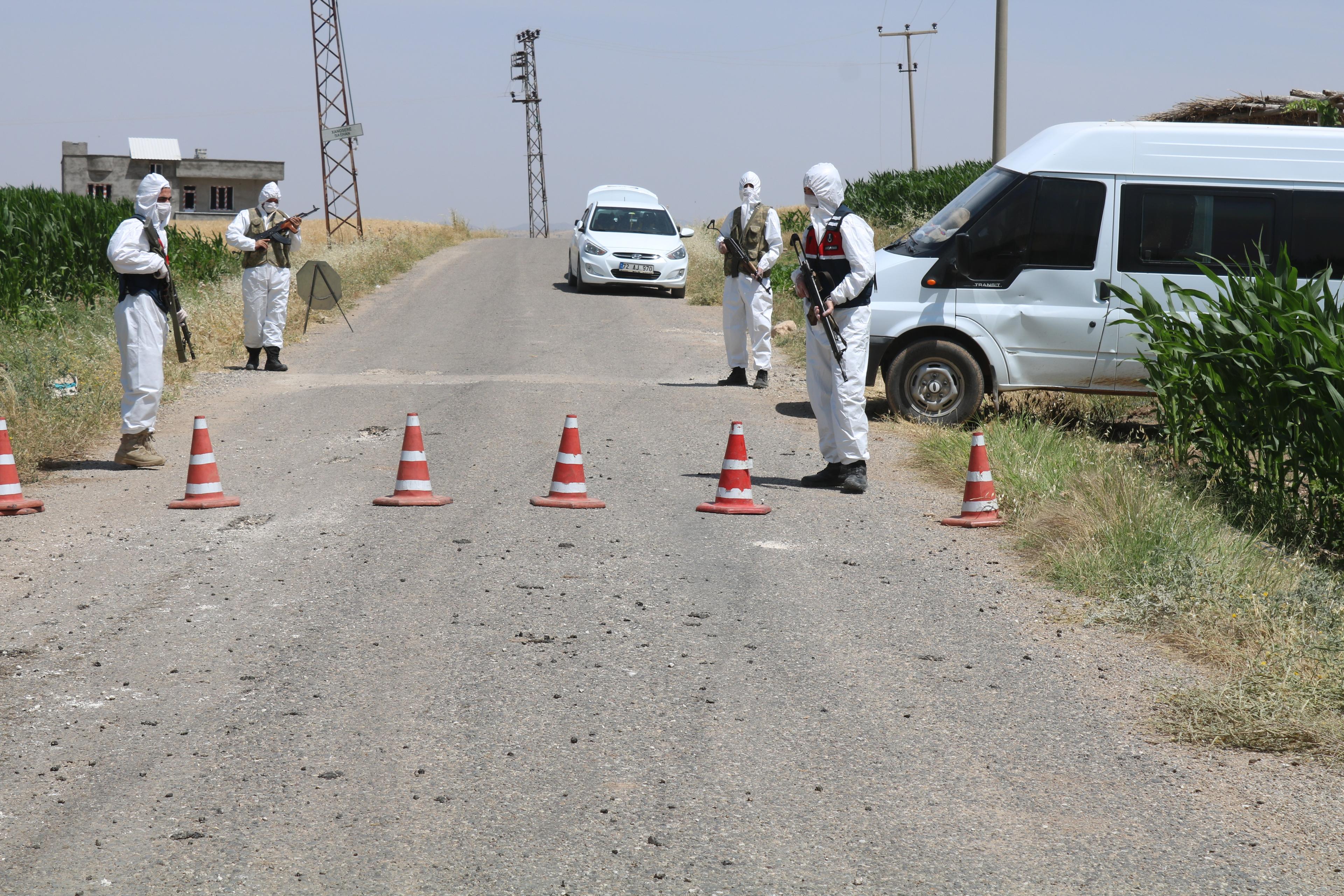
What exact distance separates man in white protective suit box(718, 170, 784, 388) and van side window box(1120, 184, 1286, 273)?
3708mm

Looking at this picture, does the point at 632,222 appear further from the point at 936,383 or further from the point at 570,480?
the point at 570,480

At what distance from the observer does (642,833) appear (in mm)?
3738

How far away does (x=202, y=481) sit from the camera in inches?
316

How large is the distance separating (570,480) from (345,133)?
27.8 metres

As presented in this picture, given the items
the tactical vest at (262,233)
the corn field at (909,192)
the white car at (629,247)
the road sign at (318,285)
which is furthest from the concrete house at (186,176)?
the tactical vest at (262,233)

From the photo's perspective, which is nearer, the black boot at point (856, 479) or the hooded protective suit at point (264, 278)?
the black boot at point (856, 479)

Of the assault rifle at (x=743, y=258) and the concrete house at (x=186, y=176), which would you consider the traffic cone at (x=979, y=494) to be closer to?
the assault rifle at (x=743, y=258)

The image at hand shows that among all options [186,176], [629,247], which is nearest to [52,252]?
[629,247]

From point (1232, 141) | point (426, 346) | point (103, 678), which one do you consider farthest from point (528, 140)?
point (103, 678)

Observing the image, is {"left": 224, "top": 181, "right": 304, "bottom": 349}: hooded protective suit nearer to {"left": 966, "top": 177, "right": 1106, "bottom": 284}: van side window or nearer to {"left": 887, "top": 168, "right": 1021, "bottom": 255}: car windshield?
→ {"left": 887, "top": 168, "right": 1021, "bottom": 255}: car windshield

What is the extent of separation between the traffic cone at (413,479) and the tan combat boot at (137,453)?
221cm

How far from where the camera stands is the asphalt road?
3604 millimetres

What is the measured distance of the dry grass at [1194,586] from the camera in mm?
4680

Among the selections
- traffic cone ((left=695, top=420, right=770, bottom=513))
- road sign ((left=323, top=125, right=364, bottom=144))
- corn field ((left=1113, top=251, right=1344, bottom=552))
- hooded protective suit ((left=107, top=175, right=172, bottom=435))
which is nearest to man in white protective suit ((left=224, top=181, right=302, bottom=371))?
hooded protective suit ((left=107, top=175, right=172, bottom=435))
